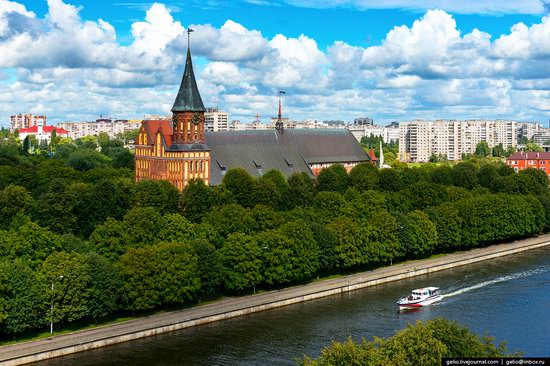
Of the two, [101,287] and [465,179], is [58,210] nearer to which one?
[101,287]

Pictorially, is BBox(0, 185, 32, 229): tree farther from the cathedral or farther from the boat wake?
the boat wake

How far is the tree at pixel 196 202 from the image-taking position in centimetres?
9769

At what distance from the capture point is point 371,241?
87.9 metres

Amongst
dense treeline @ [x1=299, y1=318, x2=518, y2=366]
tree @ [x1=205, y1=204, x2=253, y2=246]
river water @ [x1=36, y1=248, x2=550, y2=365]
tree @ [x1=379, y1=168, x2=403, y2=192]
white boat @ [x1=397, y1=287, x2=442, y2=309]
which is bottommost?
river water @ [x1=36, y1=248, x2=550, y2=365]

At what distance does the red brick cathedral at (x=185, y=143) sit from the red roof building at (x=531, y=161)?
10349cm

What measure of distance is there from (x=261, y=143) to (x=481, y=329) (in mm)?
68665

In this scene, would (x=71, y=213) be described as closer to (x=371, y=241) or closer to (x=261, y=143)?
(x=371, y=241)

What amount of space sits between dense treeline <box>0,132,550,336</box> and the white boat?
9818 mm

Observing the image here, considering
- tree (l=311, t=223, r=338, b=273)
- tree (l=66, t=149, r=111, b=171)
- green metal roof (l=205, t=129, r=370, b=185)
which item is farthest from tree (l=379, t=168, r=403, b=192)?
tree (l=66, t=149, r=111, b=171)

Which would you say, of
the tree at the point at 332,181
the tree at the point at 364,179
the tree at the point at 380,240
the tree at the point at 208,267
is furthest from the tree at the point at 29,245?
the tree at the point at 364,179

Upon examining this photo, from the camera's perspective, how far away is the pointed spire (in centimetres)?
11206

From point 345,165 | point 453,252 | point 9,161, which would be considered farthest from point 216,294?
point 9,161

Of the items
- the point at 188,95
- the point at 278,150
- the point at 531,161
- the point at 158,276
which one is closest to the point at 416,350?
the point at 158,276

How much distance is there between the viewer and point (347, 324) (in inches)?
2675
